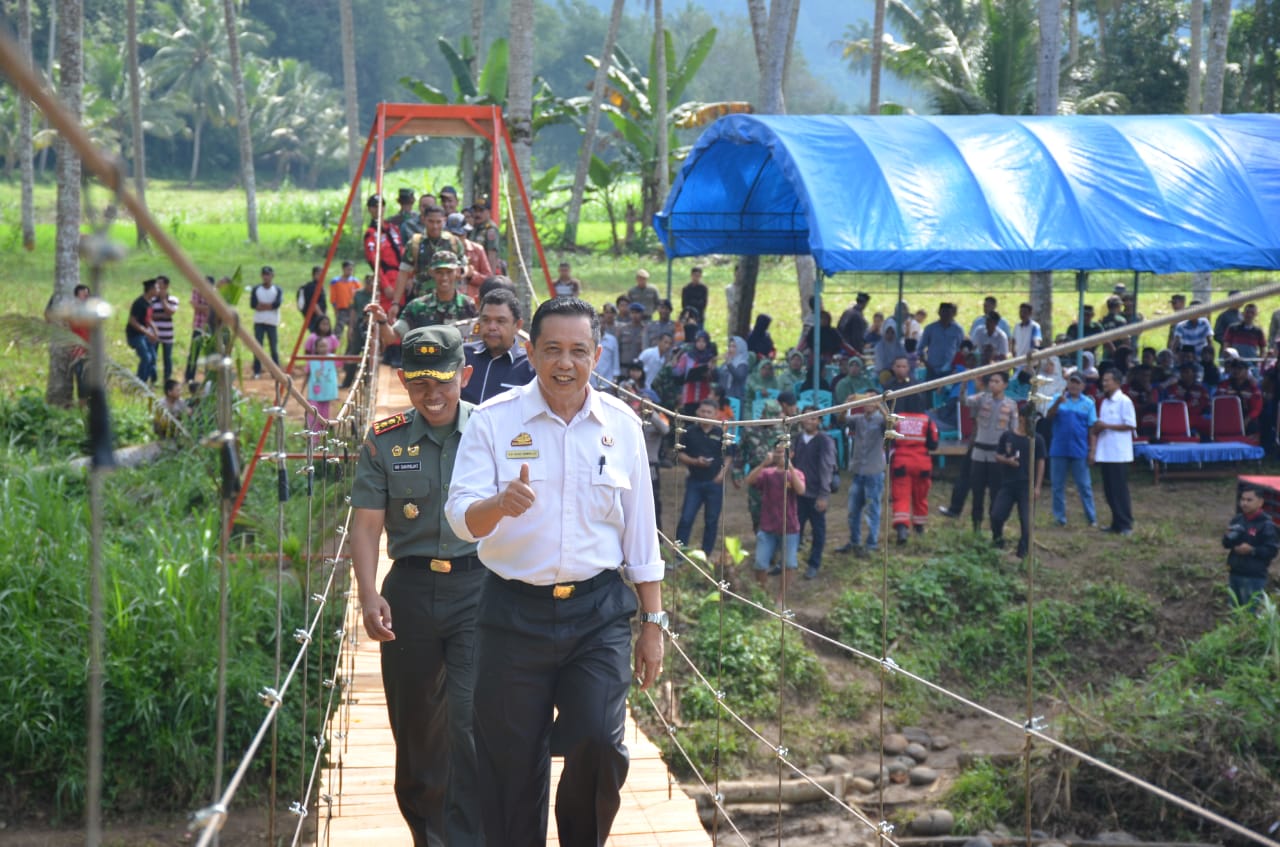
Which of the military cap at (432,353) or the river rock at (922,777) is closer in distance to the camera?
the military cap at (432,353)

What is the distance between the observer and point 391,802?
4.12 meters

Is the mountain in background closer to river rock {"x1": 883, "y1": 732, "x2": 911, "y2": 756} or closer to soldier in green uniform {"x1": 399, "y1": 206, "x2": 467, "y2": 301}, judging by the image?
river rock {"x1": 883, "y1": 732, "x2": 911, "y2": 756}

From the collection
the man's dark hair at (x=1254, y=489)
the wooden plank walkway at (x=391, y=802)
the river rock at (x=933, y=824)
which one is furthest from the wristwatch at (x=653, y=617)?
the man's dark hair at (x=1254, y=489)

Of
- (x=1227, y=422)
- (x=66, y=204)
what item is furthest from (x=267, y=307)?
(x=1227, y=422)

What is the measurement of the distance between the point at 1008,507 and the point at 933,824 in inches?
118

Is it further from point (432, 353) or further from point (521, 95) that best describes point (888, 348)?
point (432, 353)

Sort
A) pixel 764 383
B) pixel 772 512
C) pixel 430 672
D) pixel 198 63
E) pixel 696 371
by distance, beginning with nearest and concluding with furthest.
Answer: pixel 430 672
pixel 772 512
pixel 696 371
pixel 764 383
pixel 198 63

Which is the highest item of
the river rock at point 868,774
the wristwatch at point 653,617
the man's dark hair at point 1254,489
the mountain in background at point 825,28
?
the mountain in background at point 825,28

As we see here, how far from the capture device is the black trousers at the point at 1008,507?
31.4 ft

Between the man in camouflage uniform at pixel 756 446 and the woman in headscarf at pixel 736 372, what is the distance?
1047 mm

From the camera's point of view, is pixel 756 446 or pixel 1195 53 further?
pixel 1195 53

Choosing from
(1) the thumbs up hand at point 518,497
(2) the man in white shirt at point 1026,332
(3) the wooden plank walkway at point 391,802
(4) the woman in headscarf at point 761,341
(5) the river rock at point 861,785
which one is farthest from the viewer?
(4) the woman in headscarf at point 761,341

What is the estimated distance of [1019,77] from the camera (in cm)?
1920

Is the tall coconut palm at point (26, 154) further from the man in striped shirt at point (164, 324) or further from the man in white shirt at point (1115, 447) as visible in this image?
the man in white shirt at point (1115, 447)
